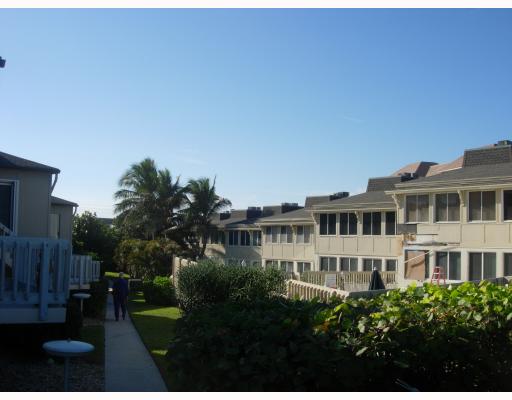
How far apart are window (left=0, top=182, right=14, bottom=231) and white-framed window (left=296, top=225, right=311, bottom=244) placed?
27.9 meters

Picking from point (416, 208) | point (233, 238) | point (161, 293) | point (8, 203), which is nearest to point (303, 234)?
point (233, 238)

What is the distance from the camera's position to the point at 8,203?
15977 millimetres

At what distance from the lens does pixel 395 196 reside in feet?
99.5

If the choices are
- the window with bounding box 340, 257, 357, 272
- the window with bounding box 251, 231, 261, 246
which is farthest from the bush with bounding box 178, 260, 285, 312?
the window with bounding box 251, 231, 261, 246

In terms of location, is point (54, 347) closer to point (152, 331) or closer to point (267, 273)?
point (152, 331)

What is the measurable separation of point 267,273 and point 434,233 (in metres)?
12.6

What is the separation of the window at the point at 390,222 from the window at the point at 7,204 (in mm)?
22446

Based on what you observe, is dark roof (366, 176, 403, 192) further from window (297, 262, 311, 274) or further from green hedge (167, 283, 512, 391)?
green hedge (167, 283, 512, 391)

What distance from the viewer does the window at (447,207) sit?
27.5 meters

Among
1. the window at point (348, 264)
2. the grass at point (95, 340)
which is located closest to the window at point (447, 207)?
the window at point (348, 264)

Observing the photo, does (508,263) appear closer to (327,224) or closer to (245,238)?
(327,224)

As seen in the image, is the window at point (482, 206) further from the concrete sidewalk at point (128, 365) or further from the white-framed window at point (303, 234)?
the white-framed window at point (303, 234)

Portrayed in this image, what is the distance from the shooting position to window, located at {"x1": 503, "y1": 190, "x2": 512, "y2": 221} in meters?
25.4

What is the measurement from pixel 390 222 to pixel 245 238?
18551 mm
